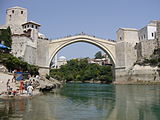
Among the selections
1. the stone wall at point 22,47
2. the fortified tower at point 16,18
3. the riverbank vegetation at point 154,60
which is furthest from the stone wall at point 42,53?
the riverbank vegetation at point 154,60

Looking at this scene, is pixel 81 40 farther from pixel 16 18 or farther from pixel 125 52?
pixel 16 18

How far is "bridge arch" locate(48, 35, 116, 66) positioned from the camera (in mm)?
36156

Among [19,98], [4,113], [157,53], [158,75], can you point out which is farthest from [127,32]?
[4,113]

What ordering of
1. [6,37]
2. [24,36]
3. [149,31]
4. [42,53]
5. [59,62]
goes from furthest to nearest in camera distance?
1. [59,62]
2. [149,31]
3. [42,53]
4. [24,36]
5. [6,37]

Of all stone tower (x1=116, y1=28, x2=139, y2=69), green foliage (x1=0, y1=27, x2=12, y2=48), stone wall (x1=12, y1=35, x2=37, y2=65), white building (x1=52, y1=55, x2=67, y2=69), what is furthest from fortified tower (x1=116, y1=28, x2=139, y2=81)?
white building (x1=52, y1=55, x2=67, y2=69)

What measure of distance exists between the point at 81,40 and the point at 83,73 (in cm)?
1967

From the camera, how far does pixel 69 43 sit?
37.5 meters

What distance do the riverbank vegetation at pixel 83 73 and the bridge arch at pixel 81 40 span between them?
7.91 meters

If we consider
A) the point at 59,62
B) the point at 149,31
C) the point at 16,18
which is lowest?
the point at 59,62

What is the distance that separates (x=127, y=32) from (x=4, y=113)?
3451cm

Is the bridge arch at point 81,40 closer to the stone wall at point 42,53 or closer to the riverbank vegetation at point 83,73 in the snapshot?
the stone wall at point 42,53

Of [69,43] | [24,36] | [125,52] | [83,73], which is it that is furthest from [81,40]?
[83,73]

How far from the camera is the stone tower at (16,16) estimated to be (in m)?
33.7

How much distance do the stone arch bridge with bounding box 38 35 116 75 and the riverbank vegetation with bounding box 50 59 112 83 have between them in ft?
26.3
